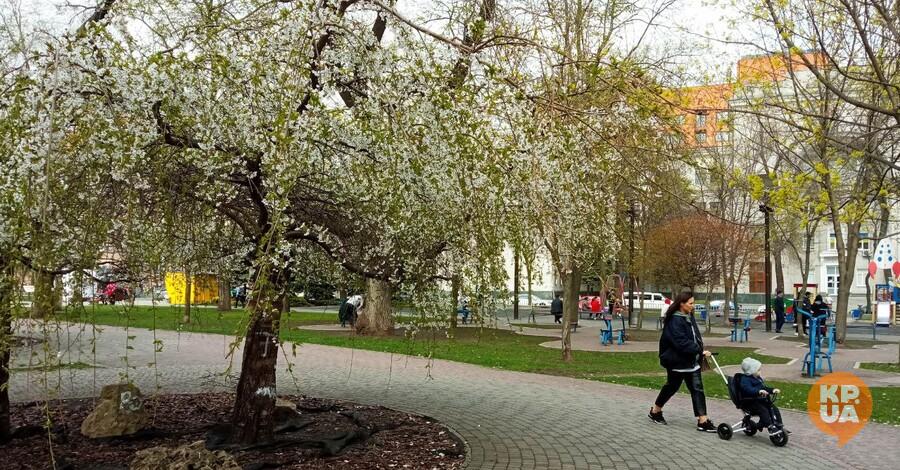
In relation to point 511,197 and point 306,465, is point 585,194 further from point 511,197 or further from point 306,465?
point 306,465

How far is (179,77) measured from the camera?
17.5 feet

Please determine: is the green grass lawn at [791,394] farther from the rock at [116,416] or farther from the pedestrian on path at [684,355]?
the rock at [116,416]

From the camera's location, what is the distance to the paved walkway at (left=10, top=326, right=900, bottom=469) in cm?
683

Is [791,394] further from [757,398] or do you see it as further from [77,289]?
[77,289]

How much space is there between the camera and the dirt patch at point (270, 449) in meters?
6.49

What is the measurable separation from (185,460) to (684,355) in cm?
552

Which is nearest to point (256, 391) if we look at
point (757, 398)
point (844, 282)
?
point (757, 398)

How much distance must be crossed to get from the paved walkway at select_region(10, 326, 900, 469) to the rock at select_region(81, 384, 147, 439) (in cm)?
56

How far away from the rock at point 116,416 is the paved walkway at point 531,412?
56 centimetres

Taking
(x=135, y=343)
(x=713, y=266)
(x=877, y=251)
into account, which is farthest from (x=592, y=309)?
(x=135, y=343)

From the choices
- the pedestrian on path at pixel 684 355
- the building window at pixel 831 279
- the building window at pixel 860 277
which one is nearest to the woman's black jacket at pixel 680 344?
the pedestrian on path at pixel 684 355

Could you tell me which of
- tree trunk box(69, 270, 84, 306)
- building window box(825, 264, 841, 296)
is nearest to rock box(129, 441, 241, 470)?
tree trunk box(69, 270, 84, 306)

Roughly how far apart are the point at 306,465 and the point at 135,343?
552 inches

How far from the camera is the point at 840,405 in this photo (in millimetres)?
10766
